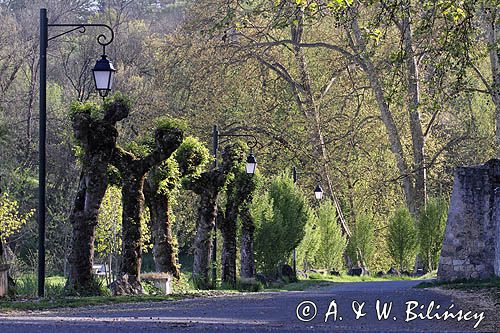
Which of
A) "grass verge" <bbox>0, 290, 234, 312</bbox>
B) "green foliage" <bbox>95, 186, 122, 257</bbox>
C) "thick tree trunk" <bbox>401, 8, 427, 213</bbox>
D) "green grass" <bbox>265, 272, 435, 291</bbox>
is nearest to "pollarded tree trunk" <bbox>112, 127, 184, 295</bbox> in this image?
"grass verge" <bbox>0, 290, 234, 312</bbox>

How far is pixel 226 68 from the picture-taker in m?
40.7

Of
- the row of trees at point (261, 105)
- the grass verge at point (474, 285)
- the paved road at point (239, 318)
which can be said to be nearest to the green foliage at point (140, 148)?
the paved road at point (239, 318)

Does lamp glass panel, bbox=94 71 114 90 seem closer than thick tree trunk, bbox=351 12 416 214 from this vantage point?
Yes

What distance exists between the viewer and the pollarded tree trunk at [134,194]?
20438mm

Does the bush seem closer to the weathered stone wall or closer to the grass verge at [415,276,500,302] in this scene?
the grass verge at [415,276,500,302]

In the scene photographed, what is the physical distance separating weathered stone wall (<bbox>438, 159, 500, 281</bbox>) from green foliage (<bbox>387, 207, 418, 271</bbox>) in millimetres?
19134

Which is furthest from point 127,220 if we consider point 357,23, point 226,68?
point 357,23

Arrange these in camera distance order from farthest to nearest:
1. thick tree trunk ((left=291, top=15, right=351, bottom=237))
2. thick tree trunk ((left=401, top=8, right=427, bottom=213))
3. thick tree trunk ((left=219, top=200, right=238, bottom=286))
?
thick tree trunk ((left=291, top=15, right=351, bottom=237)) → thick tree trunk ((left=401, top=8, right=427, bottom=213)) → thick tree trunk ((left=219, top=200, right=238, bottom=286))

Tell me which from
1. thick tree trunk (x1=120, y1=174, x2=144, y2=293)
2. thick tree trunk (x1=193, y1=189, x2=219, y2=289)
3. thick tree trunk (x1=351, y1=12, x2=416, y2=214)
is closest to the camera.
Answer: thick tree trunk (x1=120, y1=174, x2=144, y2=293)

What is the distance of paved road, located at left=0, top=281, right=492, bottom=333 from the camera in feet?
36.7

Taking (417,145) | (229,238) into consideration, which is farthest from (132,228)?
(417,145)

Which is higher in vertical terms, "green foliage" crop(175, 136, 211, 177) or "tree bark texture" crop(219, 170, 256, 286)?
"green foliage" crop(175, 136, 211, 177)

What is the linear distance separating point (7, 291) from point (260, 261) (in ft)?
61.5

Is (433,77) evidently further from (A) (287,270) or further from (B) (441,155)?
(B) (441,155)
